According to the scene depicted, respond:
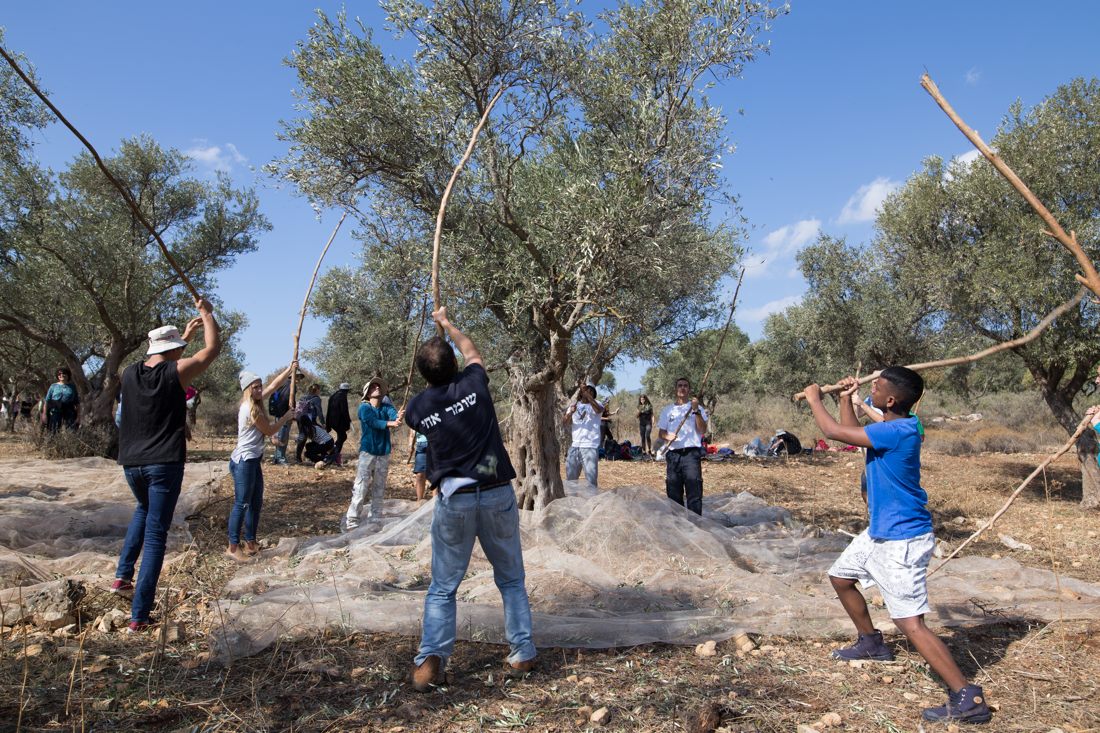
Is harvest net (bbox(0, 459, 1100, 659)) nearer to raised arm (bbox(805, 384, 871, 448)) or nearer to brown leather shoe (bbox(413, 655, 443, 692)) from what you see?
brown leather shoe (bbox(413, 655, 443, 692))

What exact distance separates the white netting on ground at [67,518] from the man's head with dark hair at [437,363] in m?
3.43

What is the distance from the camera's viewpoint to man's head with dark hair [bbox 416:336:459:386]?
4.14 m

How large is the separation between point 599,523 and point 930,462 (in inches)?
597

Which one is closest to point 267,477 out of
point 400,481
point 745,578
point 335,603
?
point 400,481

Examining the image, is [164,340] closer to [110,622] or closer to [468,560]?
[110,622]

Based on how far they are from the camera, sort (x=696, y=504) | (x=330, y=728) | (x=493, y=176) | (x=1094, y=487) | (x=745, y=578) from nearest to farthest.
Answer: (x=330, y=728) < (x=745, y=578) < (x=493, y=176) < (x=696, y=504) < (x=1094, y=487)

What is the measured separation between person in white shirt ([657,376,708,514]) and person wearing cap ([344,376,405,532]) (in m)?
3.38

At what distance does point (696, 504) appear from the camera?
8.56 metres

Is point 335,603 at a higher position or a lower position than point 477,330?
lower

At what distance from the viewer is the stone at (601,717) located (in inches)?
137

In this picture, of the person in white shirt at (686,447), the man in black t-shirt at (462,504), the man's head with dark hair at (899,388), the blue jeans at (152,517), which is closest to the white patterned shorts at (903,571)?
the man's head with dark hair at (899,388)

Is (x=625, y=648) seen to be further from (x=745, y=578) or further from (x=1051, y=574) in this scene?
(x=1051, y=574)

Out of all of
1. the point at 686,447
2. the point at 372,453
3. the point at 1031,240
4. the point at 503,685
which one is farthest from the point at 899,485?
the point at 1031,240

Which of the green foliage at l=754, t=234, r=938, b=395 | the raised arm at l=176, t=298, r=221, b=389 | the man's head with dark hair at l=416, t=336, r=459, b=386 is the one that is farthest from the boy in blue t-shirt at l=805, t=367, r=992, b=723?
the green foliage at l=754, t=234, r=938, b=395
